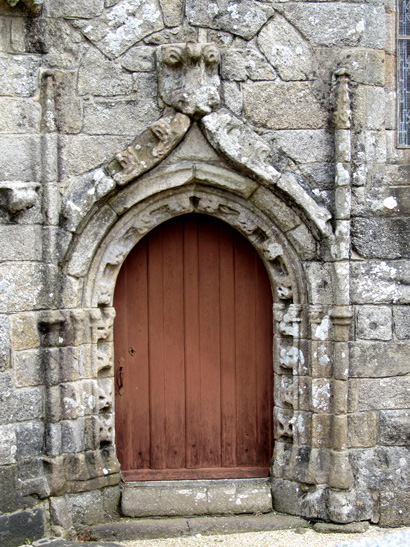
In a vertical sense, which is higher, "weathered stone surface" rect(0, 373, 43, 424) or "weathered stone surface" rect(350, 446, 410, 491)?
"weathered stone surface" rect(0, 373, 43, 424)

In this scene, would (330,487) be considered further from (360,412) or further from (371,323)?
(371,323)

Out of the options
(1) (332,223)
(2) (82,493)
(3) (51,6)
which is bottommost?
(2) (82,493)

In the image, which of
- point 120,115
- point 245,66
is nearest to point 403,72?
point 245,66

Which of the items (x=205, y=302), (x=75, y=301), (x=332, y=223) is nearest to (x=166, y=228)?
(x=205, y=302)

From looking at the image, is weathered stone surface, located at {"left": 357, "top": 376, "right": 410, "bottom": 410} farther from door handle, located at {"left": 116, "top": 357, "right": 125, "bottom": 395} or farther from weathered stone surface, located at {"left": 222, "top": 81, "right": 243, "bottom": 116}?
weathered stone surface, located at {"left": 222, "top": 81, "right": 243, "bottom": 116}

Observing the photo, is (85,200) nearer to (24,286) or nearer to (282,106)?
(24,286)

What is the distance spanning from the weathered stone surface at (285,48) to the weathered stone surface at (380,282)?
1.42 metres

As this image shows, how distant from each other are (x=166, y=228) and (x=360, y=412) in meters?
1.95

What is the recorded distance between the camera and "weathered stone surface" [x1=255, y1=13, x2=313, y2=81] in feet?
13.2

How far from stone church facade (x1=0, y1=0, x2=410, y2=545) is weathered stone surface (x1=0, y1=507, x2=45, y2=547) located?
1 cm

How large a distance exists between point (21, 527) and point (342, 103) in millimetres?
3550

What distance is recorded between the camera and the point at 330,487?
13.3ft

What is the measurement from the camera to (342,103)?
3980 mm

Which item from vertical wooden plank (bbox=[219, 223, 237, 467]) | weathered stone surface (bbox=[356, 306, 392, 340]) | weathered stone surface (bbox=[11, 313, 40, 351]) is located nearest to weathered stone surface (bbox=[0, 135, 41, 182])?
weathered stone surface (bbox=[11, 313, 40, 351])
